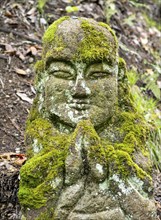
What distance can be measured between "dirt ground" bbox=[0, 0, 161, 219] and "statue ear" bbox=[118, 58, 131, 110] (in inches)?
79.0

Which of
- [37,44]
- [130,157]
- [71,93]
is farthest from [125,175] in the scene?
[37,44]

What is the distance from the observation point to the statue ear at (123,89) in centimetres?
405

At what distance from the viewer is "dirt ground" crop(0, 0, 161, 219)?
631 centimetres

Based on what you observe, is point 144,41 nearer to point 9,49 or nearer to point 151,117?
point 151,117

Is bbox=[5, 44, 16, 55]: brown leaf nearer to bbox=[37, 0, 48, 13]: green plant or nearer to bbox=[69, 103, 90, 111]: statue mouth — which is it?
bbox=[37, 0, 48, 13]: green plant

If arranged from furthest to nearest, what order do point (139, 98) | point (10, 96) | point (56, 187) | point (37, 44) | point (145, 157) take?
point (37, 44), point (139, 98), point (10, 96), point (145, 157), point (56, 187)

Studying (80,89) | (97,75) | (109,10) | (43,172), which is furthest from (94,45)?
(109,10)

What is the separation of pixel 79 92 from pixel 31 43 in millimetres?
4147

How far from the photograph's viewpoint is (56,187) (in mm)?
3570

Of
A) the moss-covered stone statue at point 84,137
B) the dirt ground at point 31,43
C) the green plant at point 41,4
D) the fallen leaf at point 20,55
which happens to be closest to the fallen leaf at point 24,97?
the dirt ground at point 31,43

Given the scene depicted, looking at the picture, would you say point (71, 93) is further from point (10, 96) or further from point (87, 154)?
point (10, 96)

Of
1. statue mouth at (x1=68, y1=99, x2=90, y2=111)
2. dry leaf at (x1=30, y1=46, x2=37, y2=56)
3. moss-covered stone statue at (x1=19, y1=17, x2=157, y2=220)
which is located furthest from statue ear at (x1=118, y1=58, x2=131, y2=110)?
dry leaf at (x1=30, y1=46, x2=37, y2=56)

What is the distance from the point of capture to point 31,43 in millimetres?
7703

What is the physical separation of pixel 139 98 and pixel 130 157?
3.38m
